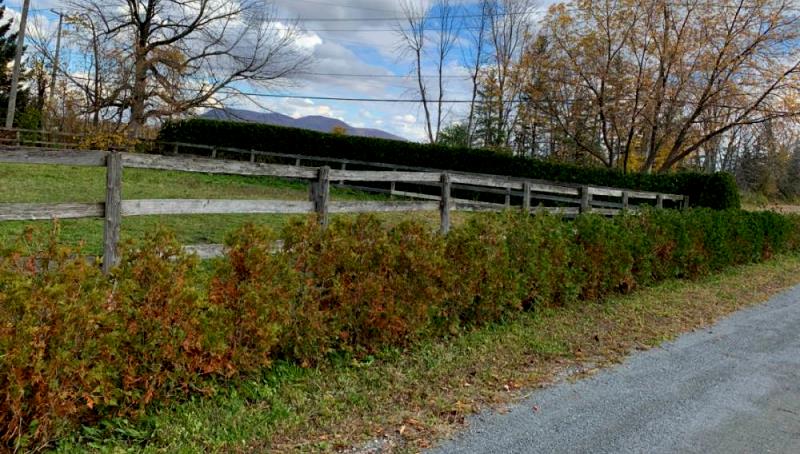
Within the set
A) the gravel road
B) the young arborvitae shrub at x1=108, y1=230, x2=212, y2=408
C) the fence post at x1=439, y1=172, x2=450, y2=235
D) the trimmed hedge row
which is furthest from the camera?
the fence post at x1=439, y1=172, x2=450, y2=235

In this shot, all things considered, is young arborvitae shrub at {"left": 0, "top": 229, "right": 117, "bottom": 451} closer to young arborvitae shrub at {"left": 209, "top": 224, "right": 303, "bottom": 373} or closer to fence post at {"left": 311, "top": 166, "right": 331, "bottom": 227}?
young arborvitae shrub at {"left": 209, "top": 224, "right": 303, "bottom": 373}

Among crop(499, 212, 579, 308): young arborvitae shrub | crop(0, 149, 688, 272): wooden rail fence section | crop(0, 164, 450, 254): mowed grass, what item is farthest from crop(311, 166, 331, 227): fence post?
crop(499, 212, 579, 308): young arborvitae shrub

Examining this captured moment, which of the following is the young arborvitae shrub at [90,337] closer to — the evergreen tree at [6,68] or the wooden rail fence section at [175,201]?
the wooden rail fence section at [175,201]

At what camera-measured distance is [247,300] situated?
12.1ft

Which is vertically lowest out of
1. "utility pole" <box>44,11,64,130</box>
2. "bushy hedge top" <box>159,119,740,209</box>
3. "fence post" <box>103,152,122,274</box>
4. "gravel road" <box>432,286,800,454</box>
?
"gravel road" <box>432,286,800,454</box>

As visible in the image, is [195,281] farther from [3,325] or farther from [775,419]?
[775,419]

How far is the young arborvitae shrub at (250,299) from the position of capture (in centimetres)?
362

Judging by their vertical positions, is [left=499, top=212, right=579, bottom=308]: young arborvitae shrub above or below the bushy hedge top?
below

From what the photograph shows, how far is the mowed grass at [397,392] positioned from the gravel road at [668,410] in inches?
7.7

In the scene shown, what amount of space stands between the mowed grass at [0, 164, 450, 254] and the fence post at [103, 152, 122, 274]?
1.41ft

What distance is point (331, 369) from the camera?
4266mm

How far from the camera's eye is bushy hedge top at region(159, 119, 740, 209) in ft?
57.0

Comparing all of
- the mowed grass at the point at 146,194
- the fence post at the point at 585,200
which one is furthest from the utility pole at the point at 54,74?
the fence post at the point at 585,200

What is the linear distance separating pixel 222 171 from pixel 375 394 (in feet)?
8.63
